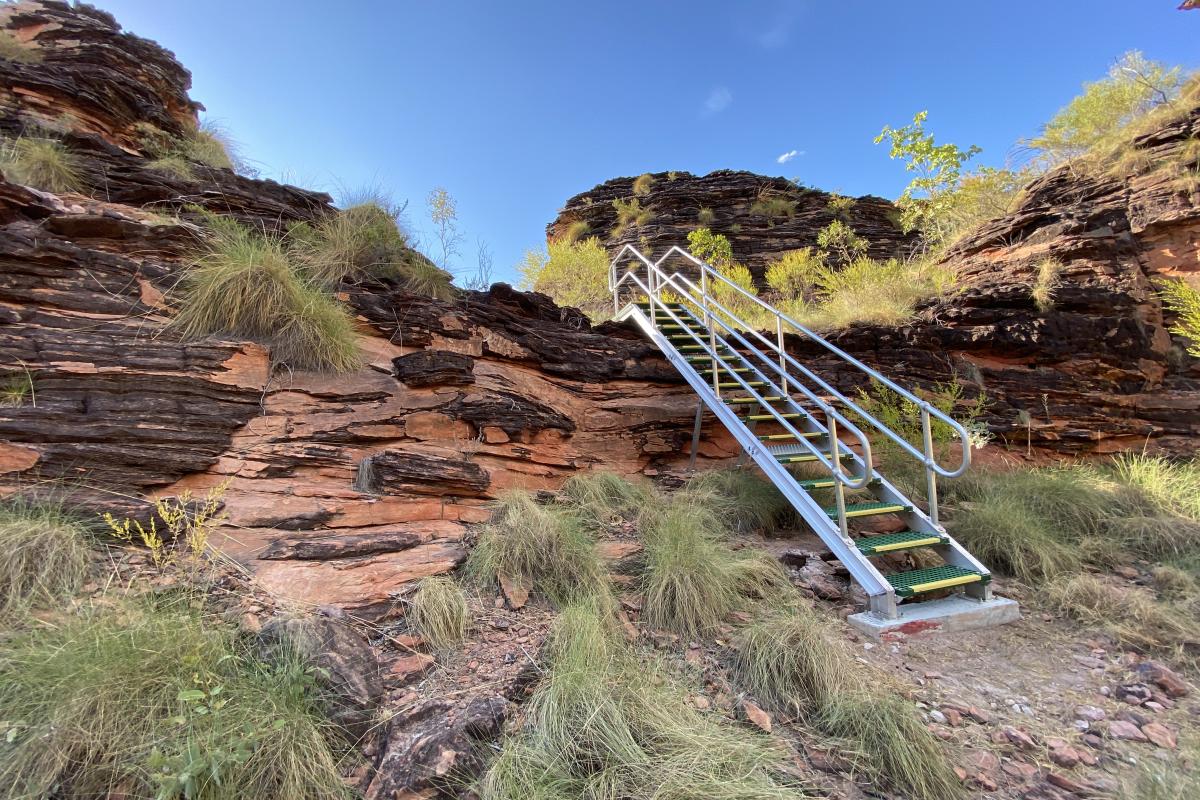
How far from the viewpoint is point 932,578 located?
375 centimetres

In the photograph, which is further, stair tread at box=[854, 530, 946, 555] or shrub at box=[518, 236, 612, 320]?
shrub at box=[518, 236, 612, 320]

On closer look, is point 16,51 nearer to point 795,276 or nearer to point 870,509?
point 870,509

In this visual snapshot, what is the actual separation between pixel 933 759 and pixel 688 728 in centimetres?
103

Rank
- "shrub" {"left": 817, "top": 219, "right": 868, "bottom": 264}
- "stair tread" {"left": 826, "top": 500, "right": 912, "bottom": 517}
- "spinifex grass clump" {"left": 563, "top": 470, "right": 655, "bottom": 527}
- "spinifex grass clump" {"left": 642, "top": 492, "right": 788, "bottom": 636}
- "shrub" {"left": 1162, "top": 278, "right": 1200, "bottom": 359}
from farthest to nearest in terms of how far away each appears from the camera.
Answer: "shrub" {"left": 817, "top": 219, "right": 868, "bottom": 264} → "shrub" {"left": 1162, "top": 278, "right": 1200, "bottom": 359} → "spinifex grass clump" {"left": 563, "top": 470, "right": 655, "bottom": 527} → "stair tread" {"left": 826, "top": 500, "right": 912, "bottom": 517} → "spinifex grass clump" {"left": 642, "top": 492, "right": 788, "bottom": 636}

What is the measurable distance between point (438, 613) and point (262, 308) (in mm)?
3043

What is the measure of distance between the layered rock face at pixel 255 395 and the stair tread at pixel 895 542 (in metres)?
2.58

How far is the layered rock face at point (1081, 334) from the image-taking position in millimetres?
7031

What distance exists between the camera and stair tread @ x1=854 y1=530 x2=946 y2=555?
384cm

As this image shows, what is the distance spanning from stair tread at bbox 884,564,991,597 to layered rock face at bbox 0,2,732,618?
9.57 feet

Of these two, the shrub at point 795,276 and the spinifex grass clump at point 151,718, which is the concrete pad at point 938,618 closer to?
the spinifex grass clump at point 151,718

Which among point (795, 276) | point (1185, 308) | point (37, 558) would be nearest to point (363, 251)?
Answer: point (37, 558)

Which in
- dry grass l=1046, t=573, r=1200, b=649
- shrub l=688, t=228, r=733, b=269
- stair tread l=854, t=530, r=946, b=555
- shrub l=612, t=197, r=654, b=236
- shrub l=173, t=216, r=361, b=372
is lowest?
dry grass l=1046, t=573, r=1200, b=649

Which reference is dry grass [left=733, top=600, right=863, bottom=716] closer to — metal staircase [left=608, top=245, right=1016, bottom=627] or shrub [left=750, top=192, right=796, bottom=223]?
metal staircase [left=608, top=245, right=1016, bottom=627]

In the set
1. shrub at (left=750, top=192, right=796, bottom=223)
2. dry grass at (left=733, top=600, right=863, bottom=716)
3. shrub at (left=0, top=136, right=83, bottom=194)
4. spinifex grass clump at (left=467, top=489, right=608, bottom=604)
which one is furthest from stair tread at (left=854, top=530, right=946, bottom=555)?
shrub at (left=750, top=192, right=796, bottom=223)
